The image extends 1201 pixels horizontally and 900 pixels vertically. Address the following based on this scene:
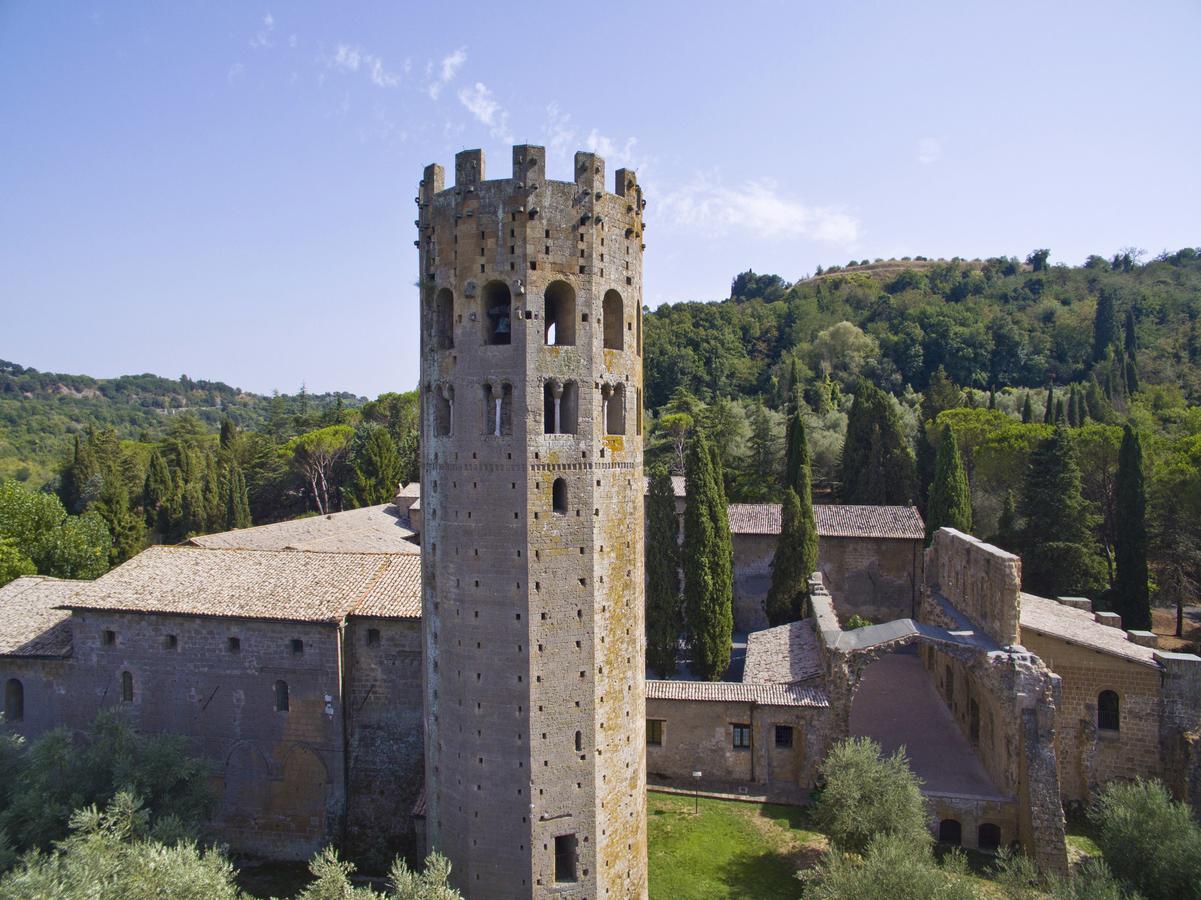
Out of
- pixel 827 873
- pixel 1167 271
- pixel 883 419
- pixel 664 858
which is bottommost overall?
pixel 664 858

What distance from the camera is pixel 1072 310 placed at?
290ft

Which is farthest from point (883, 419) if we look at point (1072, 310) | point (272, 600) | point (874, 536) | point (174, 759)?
point (1072, 310)

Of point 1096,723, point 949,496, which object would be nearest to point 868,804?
point 1096,723

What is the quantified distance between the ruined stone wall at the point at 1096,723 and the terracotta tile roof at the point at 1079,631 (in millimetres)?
229

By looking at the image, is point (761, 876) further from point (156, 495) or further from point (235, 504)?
point (156, 495)

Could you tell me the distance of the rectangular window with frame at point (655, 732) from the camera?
22.7m

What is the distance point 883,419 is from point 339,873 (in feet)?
130

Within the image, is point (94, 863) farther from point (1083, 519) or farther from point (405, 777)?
point (1083, 519)

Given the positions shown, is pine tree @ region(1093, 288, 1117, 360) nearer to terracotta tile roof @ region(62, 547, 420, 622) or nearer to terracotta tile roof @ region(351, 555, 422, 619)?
terracotta tile roof @ region(351, 555, 422, 619)

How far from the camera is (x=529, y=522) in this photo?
1411 cm

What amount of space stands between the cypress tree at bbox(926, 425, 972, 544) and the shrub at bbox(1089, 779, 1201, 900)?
2080 centimetres

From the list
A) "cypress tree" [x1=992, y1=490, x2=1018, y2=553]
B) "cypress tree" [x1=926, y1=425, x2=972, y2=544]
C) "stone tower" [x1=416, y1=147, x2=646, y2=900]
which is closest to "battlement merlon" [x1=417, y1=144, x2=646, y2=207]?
"stone tower" [x1=416, y1=147, x2=646, y2=900]

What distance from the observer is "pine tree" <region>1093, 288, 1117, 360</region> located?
77312mm

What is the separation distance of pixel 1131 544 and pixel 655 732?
929 inches
